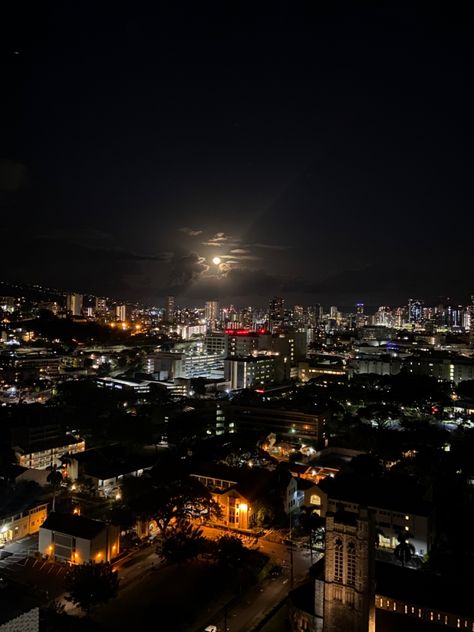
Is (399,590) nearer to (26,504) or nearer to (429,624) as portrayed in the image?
(429,624)

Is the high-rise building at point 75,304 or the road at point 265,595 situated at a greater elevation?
the high-rise building at point 75,304

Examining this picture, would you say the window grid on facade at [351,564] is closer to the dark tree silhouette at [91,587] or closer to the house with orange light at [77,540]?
the dark tree silhouette at [91,587]

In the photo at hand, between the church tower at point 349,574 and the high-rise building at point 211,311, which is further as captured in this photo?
the high-rise building at point 211,311

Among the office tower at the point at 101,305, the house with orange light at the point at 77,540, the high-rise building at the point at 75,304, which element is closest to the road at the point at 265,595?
the house with orange light at the point at 77,540

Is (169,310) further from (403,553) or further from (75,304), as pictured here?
(403,553)

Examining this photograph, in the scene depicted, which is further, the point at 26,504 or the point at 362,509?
the point at 26,504

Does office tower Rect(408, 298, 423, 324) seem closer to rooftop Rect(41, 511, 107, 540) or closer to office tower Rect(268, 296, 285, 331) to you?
office tower Rect(268, 296, 285, 331)

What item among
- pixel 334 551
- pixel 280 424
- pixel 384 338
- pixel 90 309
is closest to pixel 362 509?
pixel 334 551
